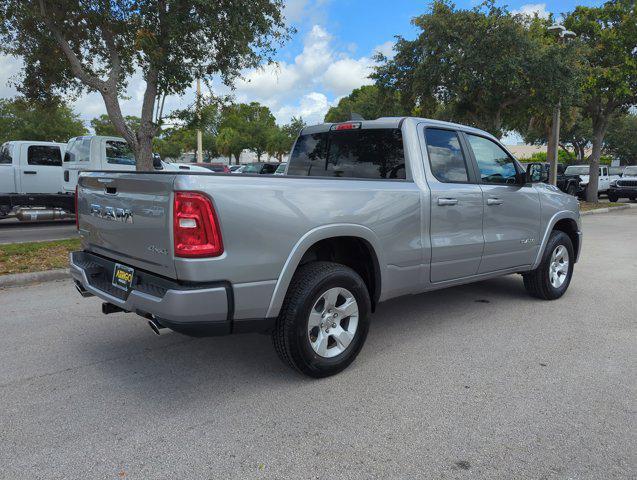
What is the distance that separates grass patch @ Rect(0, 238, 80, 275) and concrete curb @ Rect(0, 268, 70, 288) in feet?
0.64

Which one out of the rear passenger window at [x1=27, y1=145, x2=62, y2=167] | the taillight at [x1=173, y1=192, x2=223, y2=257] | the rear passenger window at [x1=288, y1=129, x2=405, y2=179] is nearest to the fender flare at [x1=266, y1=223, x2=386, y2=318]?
the taillight at [x1=173, y1=192, x2=223, y2=257]

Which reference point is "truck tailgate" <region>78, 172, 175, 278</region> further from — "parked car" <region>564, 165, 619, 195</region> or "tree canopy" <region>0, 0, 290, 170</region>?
"parked car" <region>564, 165, 619, 195</region>

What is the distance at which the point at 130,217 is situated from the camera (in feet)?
10.5

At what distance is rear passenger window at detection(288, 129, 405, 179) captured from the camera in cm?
424

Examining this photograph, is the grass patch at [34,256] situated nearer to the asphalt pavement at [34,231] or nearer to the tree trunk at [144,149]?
the asphalt pavement at [34,231]

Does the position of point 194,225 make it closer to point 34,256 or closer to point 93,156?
point 34,256

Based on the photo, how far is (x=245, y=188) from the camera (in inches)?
116

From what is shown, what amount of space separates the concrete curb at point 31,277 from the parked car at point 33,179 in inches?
195

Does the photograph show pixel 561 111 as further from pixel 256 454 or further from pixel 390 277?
pixel 256 454

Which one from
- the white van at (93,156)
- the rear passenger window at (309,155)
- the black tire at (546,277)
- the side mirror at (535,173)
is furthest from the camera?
the white van at (93,156)

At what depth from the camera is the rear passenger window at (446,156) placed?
4.31m

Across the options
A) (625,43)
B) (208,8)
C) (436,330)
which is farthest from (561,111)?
(436,330)

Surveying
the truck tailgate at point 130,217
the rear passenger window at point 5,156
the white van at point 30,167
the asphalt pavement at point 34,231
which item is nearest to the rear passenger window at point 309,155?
the truck tailgate at point 130,217

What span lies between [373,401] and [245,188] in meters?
1.59
